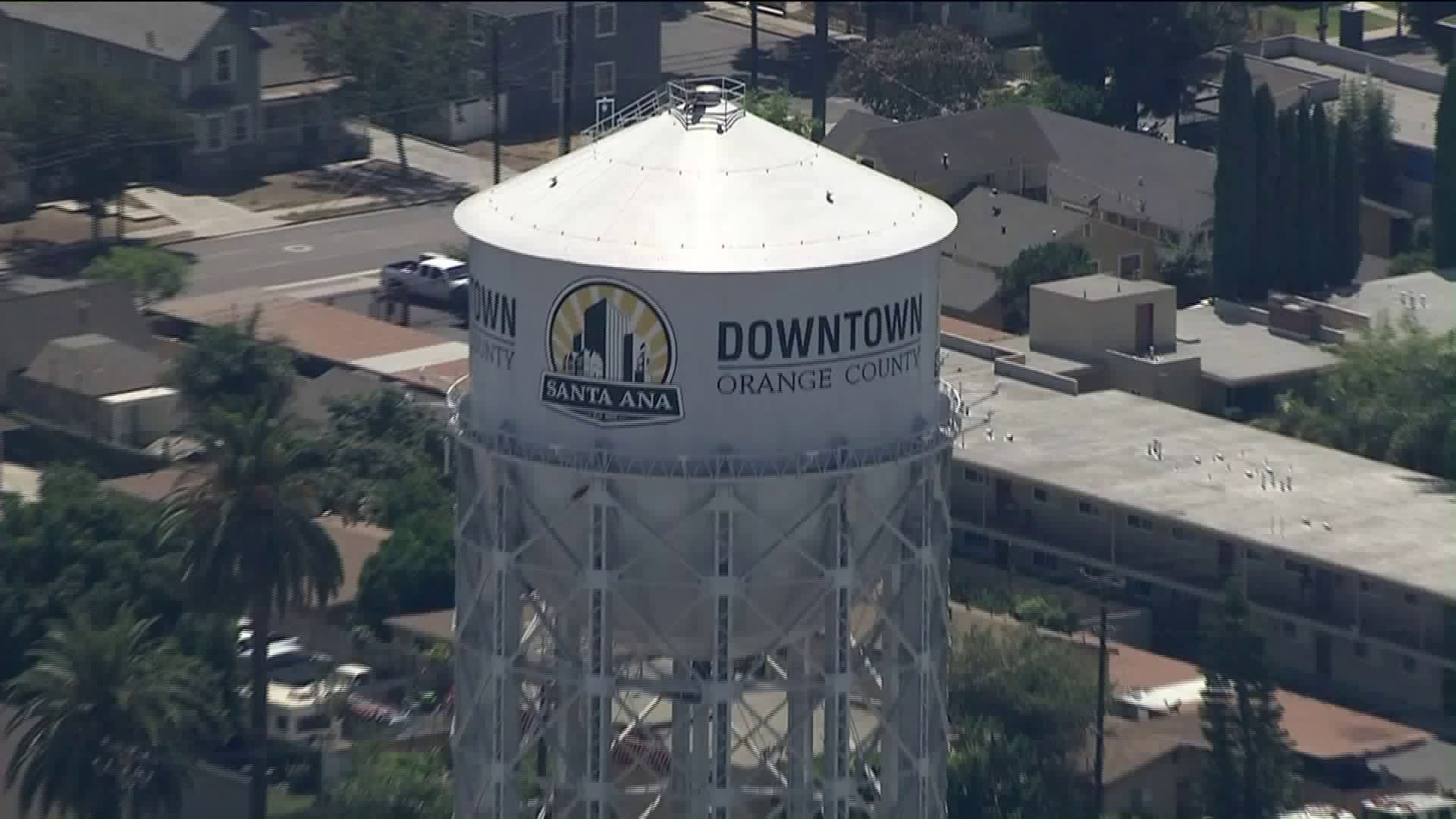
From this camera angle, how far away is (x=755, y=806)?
68.8 metres

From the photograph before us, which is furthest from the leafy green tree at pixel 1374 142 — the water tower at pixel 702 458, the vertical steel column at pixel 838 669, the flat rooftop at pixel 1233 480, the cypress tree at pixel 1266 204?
the vertical steel column at pixel 838 669

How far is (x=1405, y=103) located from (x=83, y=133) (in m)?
40.9

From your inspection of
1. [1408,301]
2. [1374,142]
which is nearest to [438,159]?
[1374,142]

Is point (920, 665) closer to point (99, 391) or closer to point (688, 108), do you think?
point (688, 108)

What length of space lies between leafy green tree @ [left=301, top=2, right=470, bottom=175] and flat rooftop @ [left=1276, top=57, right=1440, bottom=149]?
2680 cm

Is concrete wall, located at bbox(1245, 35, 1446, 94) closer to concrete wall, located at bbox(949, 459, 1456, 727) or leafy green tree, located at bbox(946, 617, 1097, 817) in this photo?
concrete wall, located at bbox(949, 459, 1456, 727)

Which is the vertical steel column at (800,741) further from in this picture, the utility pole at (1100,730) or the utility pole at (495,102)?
the utility pole at (495,102)

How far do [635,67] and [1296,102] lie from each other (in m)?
26.2

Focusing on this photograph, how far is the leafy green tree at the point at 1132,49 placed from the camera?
132500 mm

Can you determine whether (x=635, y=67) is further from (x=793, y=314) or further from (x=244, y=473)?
(x=793, y=314)

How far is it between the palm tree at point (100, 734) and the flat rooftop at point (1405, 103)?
5289cm

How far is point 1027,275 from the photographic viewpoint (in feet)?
354

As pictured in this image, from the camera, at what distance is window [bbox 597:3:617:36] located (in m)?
138

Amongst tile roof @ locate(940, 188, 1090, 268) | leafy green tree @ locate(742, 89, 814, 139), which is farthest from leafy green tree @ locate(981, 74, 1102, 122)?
tile roof @ locate(940, 188, 1090, 268)
